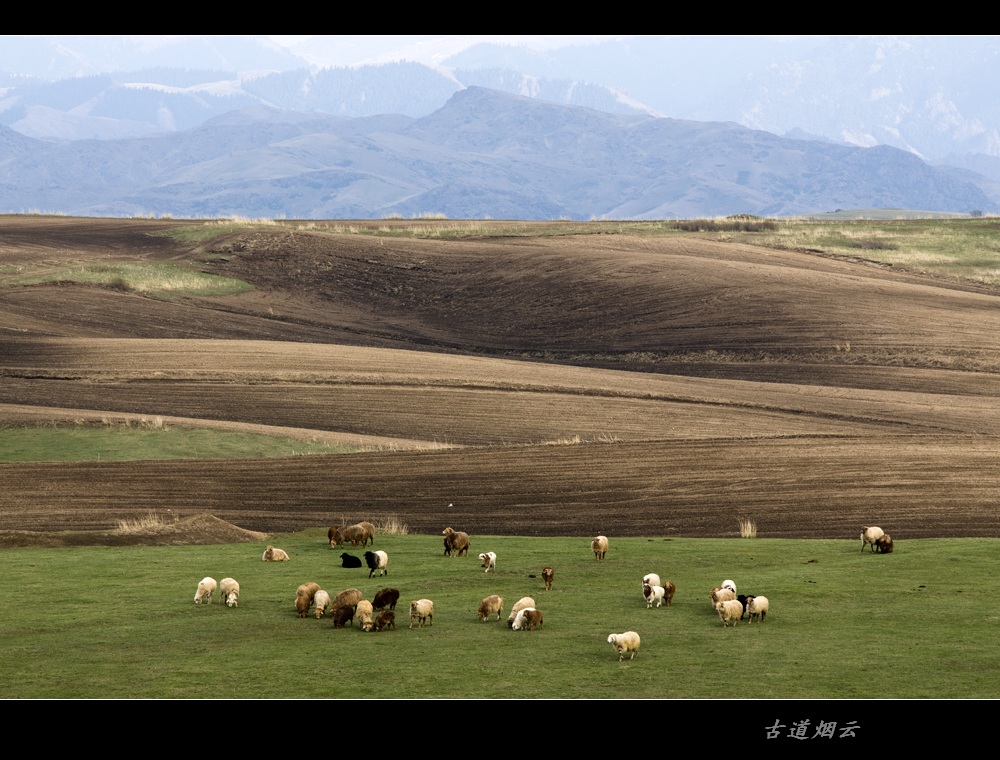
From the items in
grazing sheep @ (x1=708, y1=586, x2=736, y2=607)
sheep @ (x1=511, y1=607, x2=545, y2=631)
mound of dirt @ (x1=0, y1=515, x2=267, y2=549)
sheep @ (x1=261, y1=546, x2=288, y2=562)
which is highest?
grazing sheep @ (x1=708, y1=586, x2=736, y2=607)

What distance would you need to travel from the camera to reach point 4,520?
3325 centimetres

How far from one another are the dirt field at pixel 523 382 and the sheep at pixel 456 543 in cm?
531

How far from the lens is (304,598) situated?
69.8 feet

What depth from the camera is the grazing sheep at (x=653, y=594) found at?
852 inches

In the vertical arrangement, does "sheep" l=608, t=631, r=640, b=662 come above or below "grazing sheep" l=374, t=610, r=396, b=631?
above

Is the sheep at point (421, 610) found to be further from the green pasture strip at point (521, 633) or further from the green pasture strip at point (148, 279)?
the green pasture strip at point (148, 279)

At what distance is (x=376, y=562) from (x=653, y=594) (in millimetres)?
6529

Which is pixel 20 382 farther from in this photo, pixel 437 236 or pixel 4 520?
pixel 437 236

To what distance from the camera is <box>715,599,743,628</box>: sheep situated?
20078mm

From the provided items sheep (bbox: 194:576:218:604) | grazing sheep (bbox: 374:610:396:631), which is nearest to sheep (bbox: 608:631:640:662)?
grazing sheep (bbox: 374:610:396:631)

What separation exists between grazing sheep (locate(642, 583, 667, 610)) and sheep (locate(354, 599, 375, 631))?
17.1ft

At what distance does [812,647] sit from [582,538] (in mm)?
12774

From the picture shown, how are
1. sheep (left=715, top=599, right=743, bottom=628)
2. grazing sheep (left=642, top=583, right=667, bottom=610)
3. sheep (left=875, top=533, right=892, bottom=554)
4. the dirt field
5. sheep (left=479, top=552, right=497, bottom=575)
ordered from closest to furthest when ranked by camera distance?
sheep (left=715, top=599, right=743, bottom=628) → grazing sheep (left=642, top=583, right=667, bottom=610) → sheep (left=479, top=552, right=497, bottom=575) → sheep (left=875, top=533, right=892, bottom=554) → the dirt field

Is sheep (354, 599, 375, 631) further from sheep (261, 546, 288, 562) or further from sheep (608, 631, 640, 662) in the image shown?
sheep (261, 546, 288, 562)
